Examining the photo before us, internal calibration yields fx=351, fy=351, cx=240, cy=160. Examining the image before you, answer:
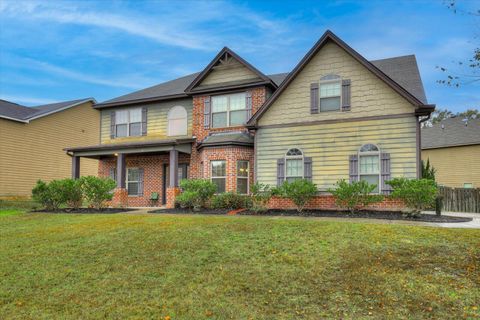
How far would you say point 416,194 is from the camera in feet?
38.9

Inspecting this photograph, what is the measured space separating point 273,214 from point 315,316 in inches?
324

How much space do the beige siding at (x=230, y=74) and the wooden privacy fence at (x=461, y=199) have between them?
36.3 feet

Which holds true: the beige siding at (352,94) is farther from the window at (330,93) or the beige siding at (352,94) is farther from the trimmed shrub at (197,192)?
the trimmed shrub at (197,192)

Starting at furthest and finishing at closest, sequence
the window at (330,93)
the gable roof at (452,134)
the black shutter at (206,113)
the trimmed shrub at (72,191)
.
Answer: the gable roof at (452,134)
the black shutter at (206,113)
the trimmed shrub at (72,191)
the window at (330,93)

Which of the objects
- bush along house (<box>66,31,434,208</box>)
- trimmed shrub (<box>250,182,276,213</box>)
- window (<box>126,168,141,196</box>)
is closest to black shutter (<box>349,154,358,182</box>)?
bush along house (<box>66,31,434,208</box>)

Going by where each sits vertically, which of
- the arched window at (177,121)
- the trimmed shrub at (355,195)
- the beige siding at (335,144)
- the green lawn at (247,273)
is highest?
the arched window at (177,121)

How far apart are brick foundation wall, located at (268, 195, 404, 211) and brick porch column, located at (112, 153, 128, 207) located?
8.14 m

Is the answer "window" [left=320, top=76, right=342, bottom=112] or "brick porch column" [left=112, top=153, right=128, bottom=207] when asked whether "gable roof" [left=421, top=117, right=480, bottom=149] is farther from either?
"brick porch column" [left=112, top=153, right=128, bottom=207]

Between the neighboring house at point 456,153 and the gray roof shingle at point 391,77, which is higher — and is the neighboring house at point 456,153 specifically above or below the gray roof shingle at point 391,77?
below

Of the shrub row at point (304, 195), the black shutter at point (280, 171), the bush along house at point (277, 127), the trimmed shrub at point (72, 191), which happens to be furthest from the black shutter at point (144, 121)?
the black shutter at point (280, 171)

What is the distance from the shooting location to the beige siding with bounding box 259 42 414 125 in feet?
45.8

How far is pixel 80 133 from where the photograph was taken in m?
27.3

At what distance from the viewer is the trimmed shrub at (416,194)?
11.7 meters

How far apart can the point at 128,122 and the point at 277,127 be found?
9771mm
